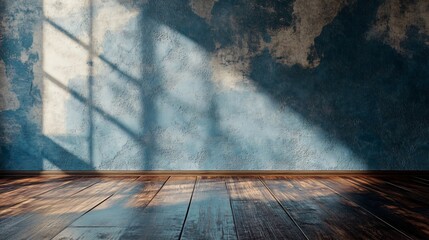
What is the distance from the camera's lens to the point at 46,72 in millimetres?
4273

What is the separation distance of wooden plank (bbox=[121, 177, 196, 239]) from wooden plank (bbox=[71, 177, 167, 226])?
2.0 inches

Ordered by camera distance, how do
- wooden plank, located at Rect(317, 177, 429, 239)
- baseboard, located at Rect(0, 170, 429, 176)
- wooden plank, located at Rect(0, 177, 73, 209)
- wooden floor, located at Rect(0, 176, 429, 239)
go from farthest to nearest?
1. baseboard, located at Rect(0, 170, 429, 176)
2. wooden plank, located at Rect(0, 177, 73, 209)
3. wooden plank, located at Rect(317, 177, 429, 239)
4. wooden floor, located at Rect(0, 176, 429, 239)

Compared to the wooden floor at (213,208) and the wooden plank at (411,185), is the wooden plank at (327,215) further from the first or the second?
the wooden plank at (411,185)

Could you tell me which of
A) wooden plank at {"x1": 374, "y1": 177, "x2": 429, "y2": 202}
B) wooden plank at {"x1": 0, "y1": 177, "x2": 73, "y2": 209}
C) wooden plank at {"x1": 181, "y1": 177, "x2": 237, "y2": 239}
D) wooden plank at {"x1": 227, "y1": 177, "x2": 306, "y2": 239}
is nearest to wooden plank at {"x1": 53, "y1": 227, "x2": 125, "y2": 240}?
wooden plank at {"x1": 181, "y1": 177, "x2": 237, "y2": 239}

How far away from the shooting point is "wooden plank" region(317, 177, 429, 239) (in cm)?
217

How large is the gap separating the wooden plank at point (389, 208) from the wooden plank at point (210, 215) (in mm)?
827

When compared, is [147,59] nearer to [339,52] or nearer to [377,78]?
[339,52]

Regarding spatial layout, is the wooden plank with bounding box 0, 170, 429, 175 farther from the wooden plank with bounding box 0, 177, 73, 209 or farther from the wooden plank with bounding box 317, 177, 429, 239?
the wooden plank with bounding box 317, 177, 429, 239

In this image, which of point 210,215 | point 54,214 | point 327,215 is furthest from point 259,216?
point 54,214

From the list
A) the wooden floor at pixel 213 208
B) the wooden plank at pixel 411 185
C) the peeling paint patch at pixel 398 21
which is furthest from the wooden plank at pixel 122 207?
the peeling paint patch at pixel 398 21

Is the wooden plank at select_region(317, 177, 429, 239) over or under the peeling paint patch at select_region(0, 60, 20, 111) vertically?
under

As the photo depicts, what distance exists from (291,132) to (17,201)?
2.51m

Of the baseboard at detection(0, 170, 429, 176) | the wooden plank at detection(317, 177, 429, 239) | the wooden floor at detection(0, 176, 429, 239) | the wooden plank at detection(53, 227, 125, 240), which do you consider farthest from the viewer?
the baseboard at detection(0, 170, 429, 176)

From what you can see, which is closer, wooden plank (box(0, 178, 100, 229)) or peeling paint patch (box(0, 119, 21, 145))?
wooden plank (box(0, 178, 100, 229))
